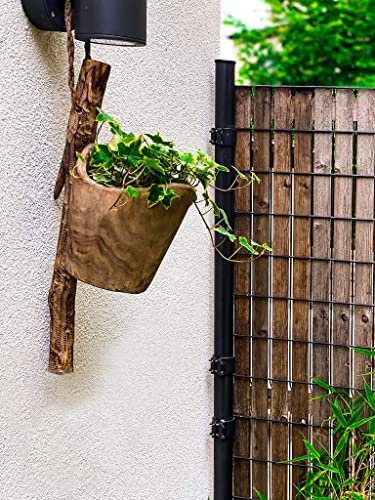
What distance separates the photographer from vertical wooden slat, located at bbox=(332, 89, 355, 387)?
96.5 inches

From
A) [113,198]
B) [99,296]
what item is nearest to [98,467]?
[99,296]

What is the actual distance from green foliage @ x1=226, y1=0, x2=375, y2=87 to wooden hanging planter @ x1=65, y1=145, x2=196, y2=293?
4.24 meters

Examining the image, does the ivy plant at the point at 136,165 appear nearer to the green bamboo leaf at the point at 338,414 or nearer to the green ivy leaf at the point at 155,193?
the green ivy leaf at the point at 155,193

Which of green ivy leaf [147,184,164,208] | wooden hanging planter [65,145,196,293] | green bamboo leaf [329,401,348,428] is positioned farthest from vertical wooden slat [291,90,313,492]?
green ivy leaf [147,184,164,208]

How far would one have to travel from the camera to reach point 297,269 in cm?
255

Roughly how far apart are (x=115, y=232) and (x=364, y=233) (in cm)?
125

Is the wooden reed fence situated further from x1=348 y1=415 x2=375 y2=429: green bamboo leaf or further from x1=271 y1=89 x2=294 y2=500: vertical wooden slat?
x1=348 y1=415 x2=375 y2=429: green bamboo leaf

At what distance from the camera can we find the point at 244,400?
265cm

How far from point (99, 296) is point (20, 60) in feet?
1.88

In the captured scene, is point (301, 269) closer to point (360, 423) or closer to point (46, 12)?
point (360, 423)

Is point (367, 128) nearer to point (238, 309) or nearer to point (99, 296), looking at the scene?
point (238, 309)

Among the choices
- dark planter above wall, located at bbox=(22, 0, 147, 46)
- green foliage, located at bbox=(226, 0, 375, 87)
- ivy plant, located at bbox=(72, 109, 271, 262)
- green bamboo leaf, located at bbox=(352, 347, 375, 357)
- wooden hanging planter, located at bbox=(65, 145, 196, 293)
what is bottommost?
green bamboo leaf, located at bbox=(352, 347, 375, 357)

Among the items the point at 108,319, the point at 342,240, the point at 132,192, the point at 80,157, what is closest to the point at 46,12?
the point at 80,157

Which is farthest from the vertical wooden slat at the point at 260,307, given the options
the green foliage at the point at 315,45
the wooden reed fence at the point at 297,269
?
the green foliage at the point at 315,45
